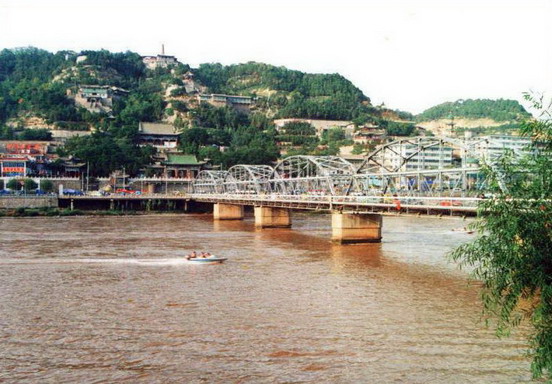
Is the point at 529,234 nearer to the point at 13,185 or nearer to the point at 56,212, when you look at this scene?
the point at 56,212

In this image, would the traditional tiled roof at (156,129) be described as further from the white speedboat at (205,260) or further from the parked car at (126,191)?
the white speedboat at (205,260)

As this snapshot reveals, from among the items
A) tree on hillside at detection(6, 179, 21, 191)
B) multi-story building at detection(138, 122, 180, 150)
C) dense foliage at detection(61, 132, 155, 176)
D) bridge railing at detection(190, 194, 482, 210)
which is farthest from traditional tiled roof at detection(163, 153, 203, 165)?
bridge railing at detection(190, 194, 482, 210)

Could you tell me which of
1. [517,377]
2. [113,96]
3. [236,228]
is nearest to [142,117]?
[113,96]

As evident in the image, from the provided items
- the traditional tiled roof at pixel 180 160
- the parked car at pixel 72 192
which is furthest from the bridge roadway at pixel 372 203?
the traditional tiled roof at pixel 180 160

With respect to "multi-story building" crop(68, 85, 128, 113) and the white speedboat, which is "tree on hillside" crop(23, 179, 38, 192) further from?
"multi-story building" crop(68, 85, 128, 113)

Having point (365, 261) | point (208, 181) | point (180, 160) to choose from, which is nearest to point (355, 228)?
point (365, 261)

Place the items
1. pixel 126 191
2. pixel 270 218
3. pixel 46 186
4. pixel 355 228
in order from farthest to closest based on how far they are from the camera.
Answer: pixel 126 191, pixel 46 186, pixel 270 218, pixel 355 228
